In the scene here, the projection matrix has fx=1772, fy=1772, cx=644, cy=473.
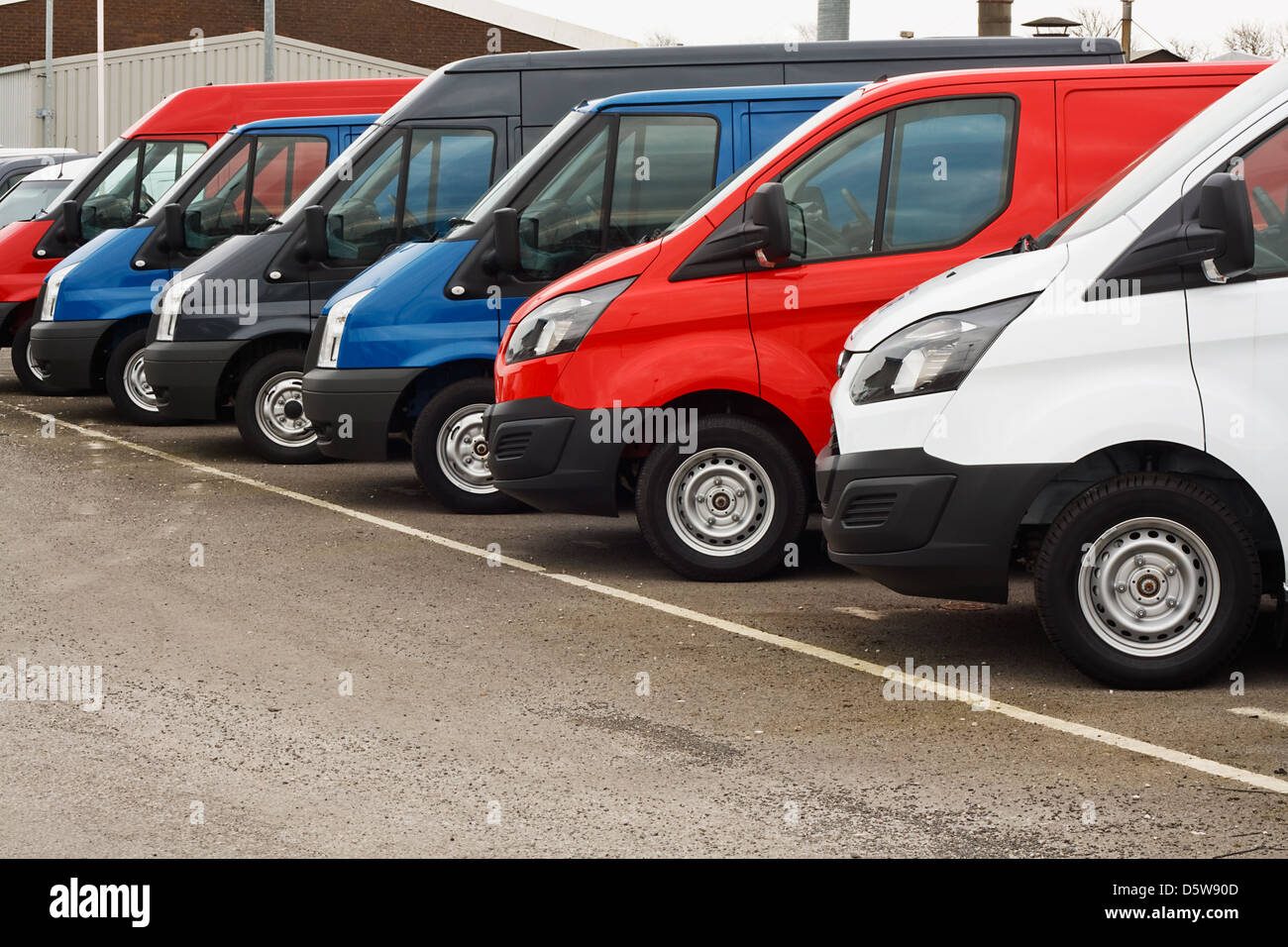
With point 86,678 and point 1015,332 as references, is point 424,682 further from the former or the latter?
point 1015,332

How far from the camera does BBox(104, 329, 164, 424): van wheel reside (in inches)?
555

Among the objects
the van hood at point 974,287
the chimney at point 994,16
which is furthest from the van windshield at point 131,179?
the chimney at point 994,16

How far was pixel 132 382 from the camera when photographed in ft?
46.8

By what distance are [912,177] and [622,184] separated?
6.58 feet

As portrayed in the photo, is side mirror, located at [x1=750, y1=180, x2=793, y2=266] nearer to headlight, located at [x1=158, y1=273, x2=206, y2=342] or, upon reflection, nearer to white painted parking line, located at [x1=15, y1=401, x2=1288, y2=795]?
white painted parking line, located at [x1=15, y1=401, x2=1288, y2=795]

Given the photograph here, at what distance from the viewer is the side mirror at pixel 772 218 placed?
7.66m

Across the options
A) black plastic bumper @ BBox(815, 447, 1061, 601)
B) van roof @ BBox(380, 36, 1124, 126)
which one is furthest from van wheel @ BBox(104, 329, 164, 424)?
black plastic bumper @ BBox(815, 447, 1061, 601)

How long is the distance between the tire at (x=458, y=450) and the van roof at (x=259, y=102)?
412 cm

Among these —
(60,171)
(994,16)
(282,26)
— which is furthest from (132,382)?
(282,26)

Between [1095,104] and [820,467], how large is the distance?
244cm

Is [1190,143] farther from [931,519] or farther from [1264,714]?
[1264,714]
